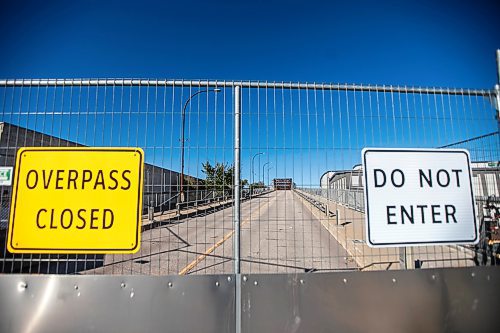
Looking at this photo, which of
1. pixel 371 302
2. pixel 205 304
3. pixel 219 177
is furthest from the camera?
pixel 219 177

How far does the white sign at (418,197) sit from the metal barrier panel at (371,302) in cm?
37

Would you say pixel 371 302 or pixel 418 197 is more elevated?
pixel 418 197

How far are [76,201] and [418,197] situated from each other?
11.4ft

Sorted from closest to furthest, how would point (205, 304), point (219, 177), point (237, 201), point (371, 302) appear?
1. point (205, 304)
2. point (371, 302)
3. point (237, 201)
4. point (219, 177)

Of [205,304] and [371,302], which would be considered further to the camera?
[371,302]

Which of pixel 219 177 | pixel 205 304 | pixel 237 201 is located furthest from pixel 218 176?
pixel 205 304

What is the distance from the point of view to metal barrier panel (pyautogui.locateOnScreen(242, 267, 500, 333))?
2.37 metres

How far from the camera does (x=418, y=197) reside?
2.67 metres

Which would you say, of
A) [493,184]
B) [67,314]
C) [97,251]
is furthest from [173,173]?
[493,184]

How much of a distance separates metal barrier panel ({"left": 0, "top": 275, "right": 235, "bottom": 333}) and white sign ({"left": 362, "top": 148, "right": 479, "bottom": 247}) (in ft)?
5.51

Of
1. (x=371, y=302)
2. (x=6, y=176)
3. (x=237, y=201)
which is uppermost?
(x=6, y=176)

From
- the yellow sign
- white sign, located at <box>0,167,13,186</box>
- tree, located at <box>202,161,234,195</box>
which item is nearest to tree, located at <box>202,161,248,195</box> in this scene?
tree, located at <box>202,161,234,195</box>

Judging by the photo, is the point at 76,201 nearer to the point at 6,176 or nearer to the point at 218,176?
the point at 6,176

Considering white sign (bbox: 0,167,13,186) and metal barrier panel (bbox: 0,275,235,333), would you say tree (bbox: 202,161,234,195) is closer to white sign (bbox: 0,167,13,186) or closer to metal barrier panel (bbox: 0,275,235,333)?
metal barrier panel (bbox: 0,275,235,333)
